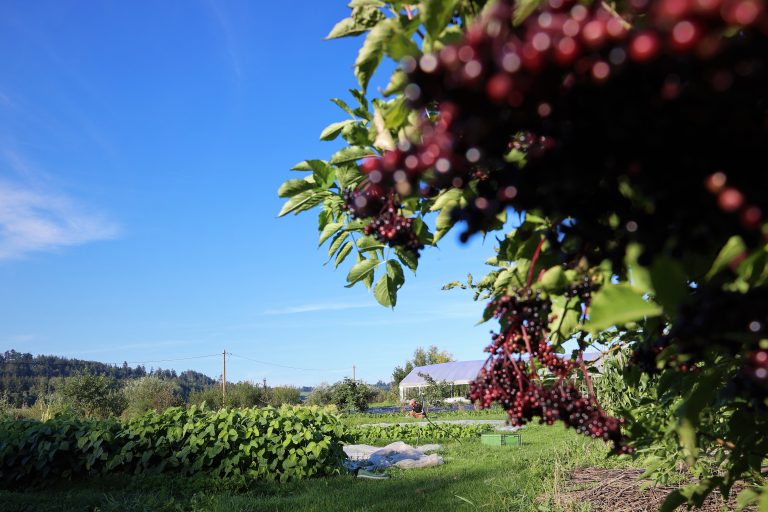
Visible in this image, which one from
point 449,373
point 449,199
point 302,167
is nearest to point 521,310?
point 449,199

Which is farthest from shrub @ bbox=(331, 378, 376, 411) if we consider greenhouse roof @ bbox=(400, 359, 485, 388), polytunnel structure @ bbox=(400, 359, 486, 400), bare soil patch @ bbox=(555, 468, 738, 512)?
bare soil patch @ bbox=(555, 468, 738, 512)

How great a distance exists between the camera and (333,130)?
7.55 feet

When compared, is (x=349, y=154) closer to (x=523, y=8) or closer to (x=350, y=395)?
(x=523, y=8)

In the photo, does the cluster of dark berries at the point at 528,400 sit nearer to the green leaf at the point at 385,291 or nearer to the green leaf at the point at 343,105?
the green leaf at the point at 385,291

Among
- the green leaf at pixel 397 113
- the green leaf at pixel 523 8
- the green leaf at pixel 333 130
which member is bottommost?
the green leaf at pixel 397 113

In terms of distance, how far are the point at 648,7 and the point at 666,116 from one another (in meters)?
0.22

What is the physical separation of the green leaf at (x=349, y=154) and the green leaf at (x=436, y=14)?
850 millimetres

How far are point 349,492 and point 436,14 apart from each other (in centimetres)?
906

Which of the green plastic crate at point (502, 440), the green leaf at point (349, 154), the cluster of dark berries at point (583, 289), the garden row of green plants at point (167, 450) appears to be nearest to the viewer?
the cluster of dark berries at point (583, 289)

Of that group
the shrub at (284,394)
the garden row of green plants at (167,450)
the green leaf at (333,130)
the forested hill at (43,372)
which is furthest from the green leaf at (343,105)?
the forested hill at (43,372)

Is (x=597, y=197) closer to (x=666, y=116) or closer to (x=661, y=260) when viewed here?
(x=661, y=260)

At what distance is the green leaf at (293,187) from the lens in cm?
240

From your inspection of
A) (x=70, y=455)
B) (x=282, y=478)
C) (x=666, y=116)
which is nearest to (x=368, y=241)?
(x=666, y=116)

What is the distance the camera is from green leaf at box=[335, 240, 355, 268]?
285 cm
